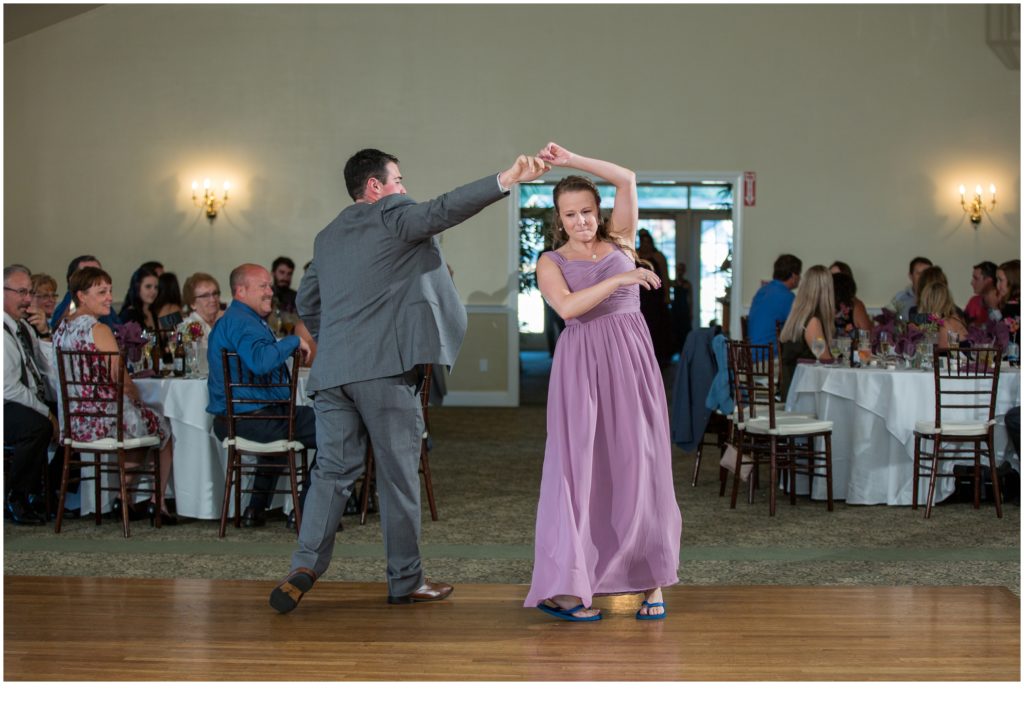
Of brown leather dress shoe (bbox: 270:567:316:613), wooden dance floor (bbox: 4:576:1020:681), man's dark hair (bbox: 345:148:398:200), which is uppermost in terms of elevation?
man's dark hair (bbox: 345:148:398:200)

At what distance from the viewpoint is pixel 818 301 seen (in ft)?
22.6

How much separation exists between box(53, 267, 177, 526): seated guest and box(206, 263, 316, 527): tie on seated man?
445mm

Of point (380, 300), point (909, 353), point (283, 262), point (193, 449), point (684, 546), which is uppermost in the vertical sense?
point (283, 262)

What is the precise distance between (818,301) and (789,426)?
103cm

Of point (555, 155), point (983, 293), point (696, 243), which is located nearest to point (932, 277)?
point (983, 293)

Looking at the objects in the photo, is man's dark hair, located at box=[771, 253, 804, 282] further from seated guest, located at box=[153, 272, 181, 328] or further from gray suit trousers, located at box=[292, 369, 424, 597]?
gray suit trousers, located at box=[292, 369, 424, 597]

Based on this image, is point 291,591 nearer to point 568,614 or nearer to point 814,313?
point 568,614

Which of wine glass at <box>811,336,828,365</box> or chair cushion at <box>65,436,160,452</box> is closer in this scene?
chair cushion at <box>65,436,160,452</box>

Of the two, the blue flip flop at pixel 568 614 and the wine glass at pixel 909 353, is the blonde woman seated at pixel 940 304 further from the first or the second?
the blue flip flop at pixel 568 614

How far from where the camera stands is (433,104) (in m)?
11.7

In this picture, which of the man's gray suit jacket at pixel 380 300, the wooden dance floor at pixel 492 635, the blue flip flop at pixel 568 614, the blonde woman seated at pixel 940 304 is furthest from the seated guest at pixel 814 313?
the man's gray suit jacket at pixel 380 300

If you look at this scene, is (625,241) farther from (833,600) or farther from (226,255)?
(226,255)

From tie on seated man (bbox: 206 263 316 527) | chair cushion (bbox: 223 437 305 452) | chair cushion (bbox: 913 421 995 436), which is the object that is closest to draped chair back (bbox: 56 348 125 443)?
tie on seated man (bbox: 206 263 316 527)

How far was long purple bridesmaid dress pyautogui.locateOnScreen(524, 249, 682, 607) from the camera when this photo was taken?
3.71 m
